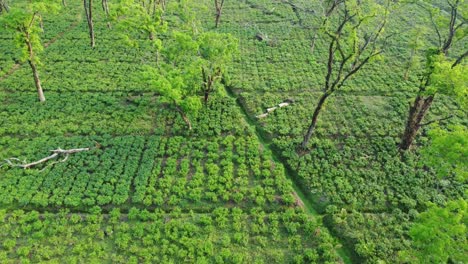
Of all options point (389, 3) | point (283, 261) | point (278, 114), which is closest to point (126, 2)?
point (278, 114)

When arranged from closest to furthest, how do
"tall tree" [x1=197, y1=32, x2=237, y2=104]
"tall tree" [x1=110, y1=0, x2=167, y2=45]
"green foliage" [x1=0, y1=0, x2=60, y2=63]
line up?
"green foliage" [x1=0, y1=0, x2=60, y2=63]
"tall tree" [x1=197, y1=32, x2=237, y2=104]
"tall tree" [x1=110, y1=0, x2=167, y2=45]

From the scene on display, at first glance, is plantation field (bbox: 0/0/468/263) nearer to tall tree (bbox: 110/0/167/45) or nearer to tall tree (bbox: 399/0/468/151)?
tall tree (bbox: 399/0/468/151)

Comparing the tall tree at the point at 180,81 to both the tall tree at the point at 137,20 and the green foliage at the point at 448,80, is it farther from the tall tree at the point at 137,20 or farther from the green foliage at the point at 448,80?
the green foliage at the point at 448,80

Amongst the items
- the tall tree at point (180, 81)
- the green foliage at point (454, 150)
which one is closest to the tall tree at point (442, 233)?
the green foliage at point (454, 150)

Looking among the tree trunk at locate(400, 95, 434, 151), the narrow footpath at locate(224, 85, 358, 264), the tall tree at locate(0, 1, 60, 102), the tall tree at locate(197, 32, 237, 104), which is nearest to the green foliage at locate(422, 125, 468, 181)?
the narrow footpath at locate(224, 85, 358, 264)

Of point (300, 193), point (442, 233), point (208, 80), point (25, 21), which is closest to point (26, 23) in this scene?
point (25, 21)
